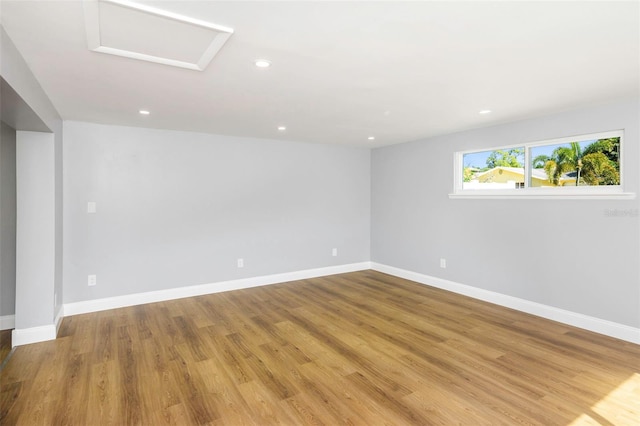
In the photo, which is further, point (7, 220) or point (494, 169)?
point (494, 169)

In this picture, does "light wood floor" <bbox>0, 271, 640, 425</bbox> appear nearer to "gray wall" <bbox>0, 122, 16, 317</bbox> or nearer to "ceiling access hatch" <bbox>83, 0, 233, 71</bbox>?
"gray wall" <bbox>0, 122, 16, 317</bbox>

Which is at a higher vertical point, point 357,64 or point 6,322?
point 357,64

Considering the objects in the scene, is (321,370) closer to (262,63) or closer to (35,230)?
(262,63)

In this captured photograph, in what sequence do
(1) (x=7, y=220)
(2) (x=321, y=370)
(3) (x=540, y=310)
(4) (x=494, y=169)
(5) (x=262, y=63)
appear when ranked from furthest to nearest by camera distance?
(4) (x=494, y=169) < (3) (x=540, y=310) < (1) (x=7, y=220) < (2) (x=321, y=370) < (5) (x=262, y=63)

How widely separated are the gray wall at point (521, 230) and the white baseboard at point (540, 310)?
0.06 metres

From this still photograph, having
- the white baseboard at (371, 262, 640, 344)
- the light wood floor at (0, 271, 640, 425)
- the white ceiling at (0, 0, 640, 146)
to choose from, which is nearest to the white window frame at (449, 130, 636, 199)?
the white ceiling at (0, 0, 640, 146)

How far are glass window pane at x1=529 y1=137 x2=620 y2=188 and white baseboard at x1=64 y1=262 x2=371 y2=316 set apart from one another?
3.30 meters

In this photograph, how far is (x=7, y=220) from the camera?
3.38m

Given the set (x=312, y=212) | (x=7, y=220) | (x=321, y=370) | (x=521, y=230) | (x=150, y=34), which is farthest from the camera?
(x=312, y=212)

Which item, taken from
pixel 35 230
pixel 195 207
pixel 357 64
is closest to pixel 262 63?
pixel 357 64

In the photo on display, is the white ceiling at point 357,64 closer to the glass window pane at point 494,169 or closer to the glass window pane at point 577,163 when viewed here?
the glass window pane at point 577,163

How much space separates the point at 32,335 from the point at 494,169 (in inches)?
215

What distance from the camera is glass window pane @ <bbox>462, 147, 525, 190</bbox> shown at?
4.00m

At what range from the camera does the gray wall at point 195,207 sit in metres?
3.88
